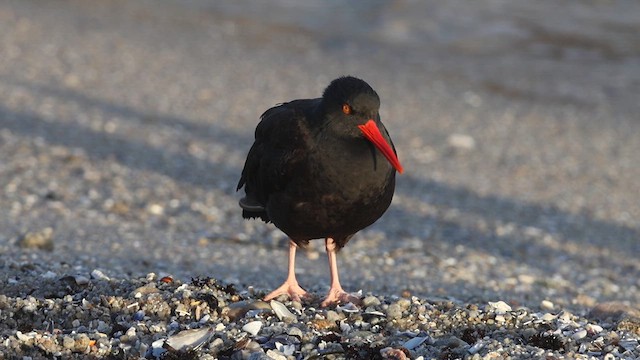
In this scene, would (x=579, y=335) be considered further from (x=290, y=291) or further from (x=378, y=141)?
(x=290, y=291)

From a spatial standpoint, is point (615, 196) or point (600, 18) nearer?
point (615, 196)

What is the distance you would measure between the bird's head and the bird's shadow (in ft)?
9.75

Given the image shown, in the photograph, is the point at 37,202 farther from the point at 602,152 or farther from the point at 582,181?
the point at 602,152

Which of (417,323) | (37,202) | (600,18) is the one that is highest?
(600,18)

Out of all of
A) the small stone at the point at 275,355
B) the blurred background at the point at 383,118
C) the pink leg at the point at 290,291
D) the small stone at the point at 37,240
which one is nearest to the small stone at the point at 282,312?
the pink leg at the point at 290,291

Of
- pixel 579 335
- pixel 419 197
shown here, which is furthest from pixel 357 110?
pixel 419 197

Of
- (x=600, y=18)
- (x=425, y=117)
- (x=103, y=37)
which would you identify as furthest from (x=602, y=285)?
(x=600, y=18)

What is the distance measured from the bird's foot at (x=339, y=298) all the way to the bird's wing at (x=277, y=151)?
2.08ft

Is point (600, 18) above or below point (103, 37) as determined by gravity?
above

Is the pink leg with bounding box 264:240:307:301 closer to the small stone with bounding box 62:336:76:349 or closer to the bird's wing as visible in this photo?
the bird's wing

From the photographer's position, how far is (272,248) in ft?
27.4

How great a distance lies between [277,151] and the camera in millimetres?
5238

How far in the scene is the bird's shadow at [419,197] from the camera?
9.24 m

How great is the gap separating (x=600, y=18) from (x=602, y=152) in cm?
935
